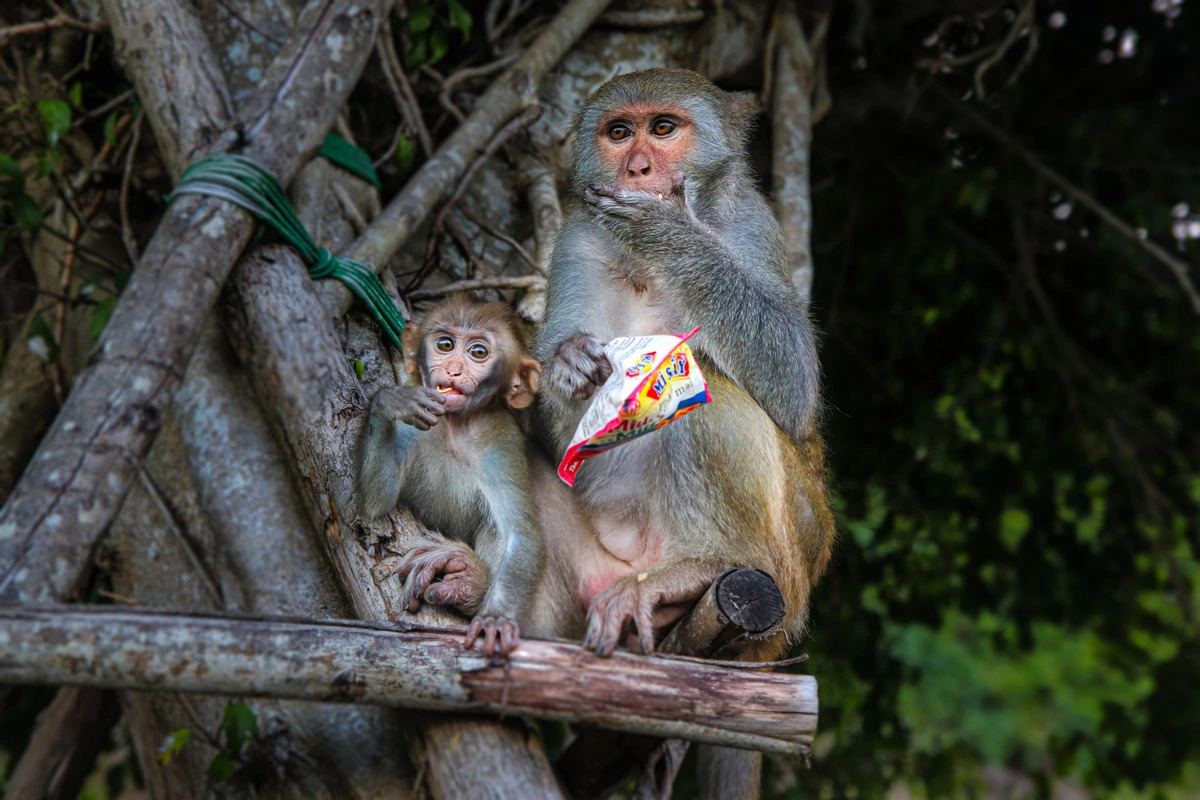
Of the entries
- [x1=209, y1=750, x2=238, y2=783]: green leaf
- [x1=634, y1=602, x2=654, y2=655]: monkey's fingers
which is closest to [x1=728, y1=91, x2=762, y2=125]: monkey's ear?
[x1=634, y1=602, x2=654, y2=655]: monkey's fingers

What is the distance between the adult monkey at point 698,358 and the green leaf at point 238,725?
796 mm

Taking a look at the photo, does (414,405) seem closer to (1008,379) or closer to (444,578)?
(444,578)

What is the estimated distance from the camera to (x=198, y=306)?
101 inches

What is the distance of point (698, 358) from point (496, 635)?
103 centimetres

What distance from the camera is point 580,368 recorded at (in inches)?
95.2

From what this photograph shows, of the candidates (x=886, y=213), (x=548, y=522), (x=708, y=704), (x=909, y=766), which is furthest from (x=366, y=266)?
(x=909, y=766)

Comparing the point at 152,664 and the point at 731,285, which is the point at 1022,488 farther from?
the point at 152,664

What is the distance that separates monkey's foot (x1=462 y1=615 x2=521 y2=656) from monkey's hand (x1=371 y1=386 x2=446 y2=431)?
55 centimetres

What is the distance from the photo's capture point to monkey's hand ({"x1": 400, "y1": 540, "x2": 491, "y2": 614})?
2.38m

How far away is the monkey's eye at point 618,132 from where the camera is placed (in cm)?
289

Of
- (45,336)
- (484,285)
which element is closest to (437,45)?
(484,285)

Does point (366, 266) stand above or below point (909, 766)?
above

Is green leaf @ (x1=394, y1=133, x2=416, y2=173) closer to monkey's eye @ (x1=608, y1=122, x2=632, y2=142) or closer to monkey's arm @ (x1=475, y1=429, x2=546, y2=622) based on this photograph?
monkey's eye @ (x1=608, y1=122, x2=632, y2=142)

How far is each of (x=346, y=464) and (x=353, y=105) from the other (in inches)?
76.4
